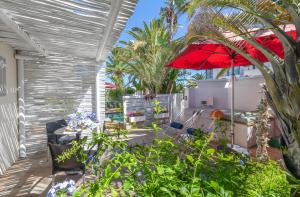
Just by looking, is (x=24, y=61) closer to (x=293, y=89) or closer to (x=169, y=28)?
(x=293, y=89)

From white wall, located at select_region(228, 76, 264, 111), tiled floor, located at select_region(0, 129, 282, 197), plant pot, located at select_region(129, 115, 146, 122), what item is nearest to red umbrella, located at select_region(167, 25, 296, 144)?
white wall, located at select_region(228, 76, 264, 111)

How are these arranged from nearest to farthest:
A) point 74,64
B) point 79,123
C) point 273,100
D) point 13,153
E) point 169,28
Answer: point 273,100
point 79,123
point 13,153
point 74,64
point 169,28

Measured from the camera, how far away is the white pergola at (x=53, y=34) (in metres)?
2.86

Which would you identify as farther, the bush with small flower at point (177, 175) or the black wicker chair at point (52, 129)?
the black wicker chair at point (52, 129)

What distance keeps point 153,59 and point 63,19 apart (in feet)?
25.6

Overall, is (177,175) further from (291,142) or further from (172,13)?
(172,13)

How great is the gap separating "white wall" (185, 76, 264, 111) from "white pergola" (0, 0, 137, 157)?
4.96 m

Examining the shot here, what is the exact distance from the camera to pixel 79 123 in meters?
4.65

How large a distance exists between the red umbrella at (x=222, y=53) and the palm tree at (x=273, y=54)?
0.48m

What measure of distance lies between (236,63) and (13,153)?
6.65 meters

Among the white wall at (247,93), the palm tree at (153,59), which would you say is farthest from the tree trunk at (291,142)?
the palm tree at (153,59)

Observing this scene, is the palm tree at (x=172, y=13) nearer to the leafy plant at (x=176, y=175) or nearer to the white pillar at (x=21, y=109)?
the white pillar at (x=21, y=109)

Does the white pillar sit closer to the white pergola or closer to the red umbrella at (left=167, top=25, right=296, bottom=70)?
the white pergola

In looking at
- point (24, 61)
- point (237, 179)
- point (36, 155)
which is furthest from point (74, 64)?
point (237, 179)
